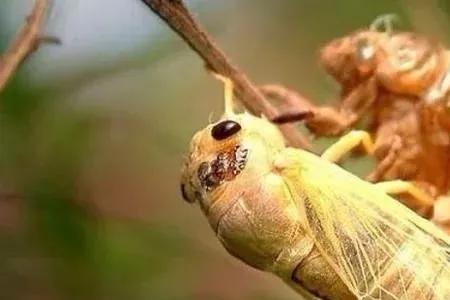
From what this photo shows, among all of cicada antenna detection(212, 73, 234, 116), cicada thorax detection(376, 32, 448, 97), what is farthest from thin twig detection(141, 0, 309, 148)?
cicada thorax detection(376, 32, 448, 97)

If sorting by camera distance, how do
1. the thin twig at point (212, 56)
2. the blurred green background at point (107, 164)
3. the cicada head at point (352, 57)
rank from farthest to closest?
the blurred green background at point (107, 164) < the cicada head at point (352, 57) < the thin twig at point (212, 56)

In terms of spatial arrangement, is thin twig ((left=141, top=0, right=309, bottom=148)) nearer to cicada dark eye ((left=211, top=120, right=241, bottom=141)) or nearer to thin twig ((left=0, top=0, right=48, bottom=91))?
cicada dark eye ((left=211, top=120, right=241, bottom=141))

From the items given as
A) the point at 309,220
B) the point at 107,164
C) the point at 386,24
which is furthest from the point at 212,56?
the point at 107,164

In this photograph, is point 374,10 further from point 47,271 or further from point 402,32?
point 47,271

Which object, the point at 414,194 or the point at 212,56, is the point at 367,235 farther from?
the point at 212,56

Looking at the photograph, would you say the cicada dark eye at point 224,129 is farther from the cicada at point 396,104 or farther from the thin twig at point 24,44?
the thin twig at point 24,44

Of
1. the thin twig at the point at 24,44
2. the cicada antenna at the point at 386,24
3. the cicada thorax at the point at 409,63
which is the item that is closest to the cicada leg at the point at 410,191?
the cicada thorax at the point at 409,63

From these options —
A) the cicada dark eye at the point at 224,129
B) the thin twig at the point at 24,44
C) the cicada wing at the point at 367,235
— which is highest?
the thin twig at the point at 24,44

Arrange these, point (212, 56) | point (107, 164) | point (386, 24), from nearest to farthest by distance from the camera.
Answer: point (212, 56)
point (386, 24)
point (107, 164)
